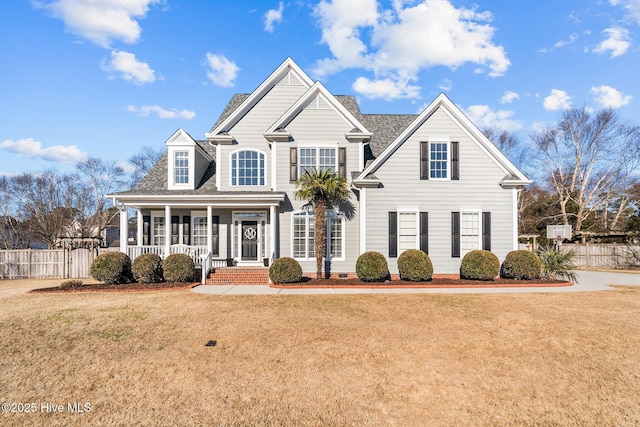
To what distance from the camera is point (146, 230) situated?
56.0 feet

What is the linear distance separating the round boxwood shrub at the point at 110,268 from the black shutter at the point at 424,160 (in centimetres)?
1353

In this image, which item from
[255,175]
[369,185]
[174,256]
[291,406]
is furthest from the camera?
[255,175]

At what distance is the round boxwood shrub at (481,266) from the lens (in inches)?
557

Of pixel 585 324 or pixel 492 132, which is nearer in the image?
pixel 585 324

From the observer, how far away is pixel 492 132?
131 ft

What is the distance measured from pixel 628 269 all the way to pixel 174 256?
92.1 feet

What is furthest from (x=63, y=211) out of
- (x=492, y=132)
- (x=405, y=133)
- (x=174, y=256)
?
(x=492, y=132)

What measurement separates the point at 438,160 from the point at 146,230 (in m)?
14.8

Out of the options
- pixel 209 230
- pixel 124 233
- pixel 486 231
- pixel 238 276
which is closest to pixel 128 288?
pixel 124 233

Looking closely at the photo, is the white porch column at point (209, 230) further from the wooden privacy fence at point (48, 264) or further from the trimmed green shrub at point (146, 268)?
the wooden privacy fence at point (48, 264)

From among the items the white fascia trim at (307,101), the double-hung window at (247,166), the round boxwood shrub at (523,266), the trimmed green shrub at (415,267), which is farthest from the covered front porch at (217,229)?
the round boxwood shrub at (523,266)

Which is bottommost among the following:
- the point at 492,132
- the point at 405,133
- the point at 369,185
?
the point at 369,185

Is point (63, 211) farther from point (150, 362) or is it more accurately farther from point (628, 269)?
point (628, 269)

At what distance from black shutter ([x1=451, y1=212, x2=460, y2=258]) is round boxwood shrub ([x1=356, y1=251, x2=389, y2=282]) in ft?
11.8
